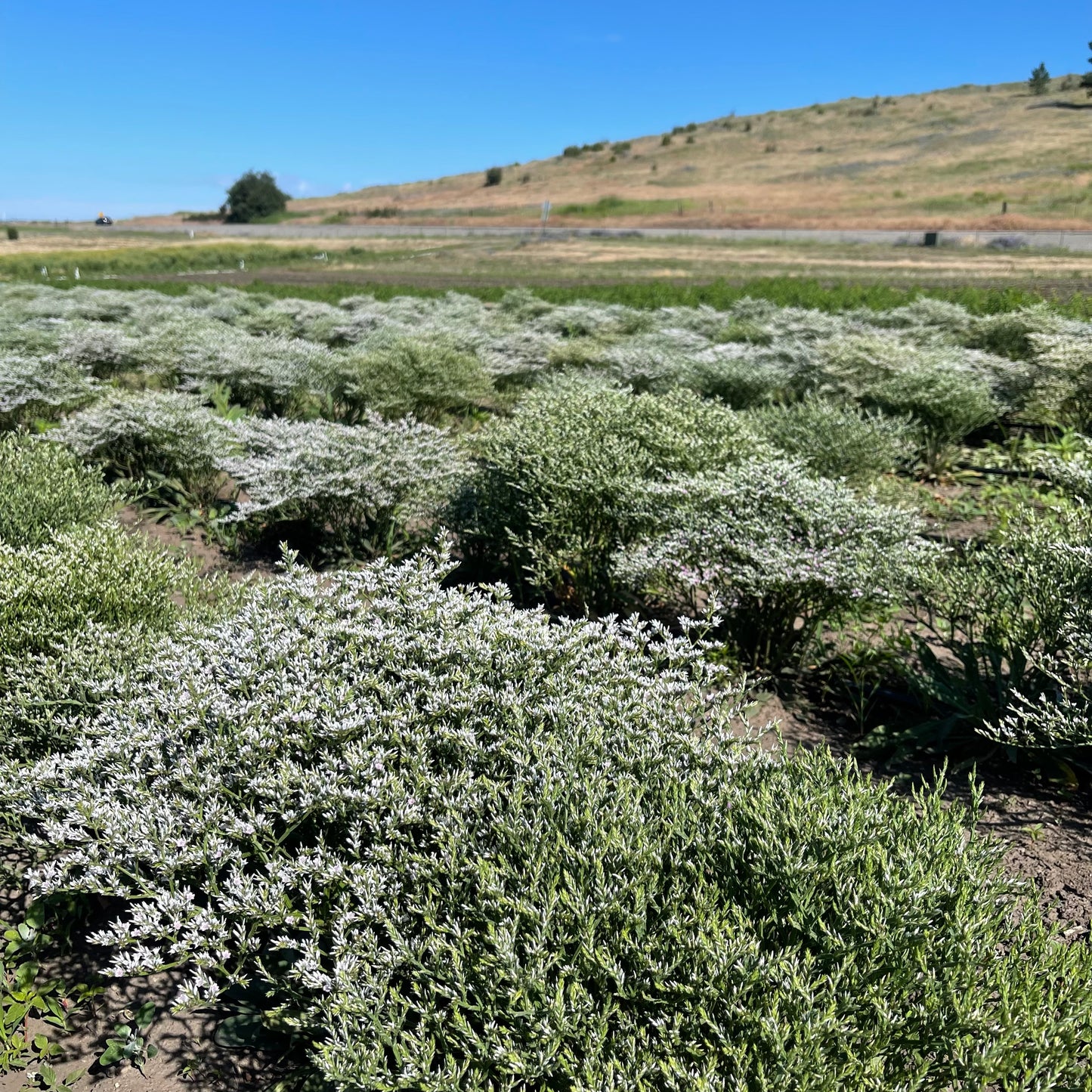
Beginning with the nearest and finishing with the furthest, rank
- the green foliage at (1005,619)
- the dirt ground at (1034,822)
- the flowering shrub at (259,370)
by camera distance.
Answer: the dirt ground at (1034,822) → the green foliage at (1005,619) → the flowering shrub at (259,370)

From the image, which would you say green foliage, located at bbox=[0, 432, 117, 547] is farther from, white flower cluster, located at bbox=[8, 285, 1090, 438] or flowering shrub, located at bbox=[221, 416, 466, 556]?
white flower cluster, located at bbox=[8, 285, 1090, 438]

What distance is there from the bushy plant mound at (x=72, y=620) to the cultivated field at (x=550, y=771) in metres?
0.02

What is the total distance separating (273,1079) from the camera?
226cm

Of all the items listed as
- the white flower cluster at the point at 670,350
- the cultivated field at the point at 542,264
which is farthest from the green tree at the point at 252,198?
the white flower cluster at the point at 670,350

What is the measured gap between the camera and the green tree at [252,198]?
91812 millimetres

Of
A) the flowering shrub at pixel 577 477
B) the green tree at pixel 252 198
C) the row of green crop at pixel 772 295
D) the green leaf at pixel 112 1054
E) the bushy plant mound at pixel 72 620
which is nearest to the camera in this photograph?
the green leaf at pixel 112 1054

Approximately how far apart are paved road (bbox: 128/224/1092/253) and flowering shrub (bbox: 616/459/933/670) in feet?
132

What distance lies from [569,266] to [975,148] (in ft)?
216

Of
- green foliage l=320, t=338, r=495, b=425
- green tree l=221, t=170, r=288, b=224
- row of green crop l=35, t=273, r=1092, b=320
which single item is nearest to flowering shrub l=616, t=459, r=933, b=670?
green foliage l=320, t=338, r=495, b=425

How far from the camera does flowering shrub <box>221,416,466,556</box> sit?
18.1ft

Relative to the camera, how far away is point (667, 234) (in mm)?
56531

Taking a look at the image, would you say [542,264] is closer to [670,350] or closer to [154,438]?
[670,350]

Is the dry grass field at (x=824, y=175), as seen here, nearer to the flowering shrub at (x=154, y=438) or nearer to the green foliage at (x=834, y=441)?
the green foliage at (x=834, y=441)

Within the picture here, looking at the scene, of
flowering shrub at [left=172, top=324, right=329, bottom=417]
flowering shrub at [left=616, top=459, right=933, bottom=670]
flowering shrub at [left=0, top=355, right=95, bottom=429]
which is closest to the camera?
flowering shrub at [left=616, top=459, right=933, bottom=670]
